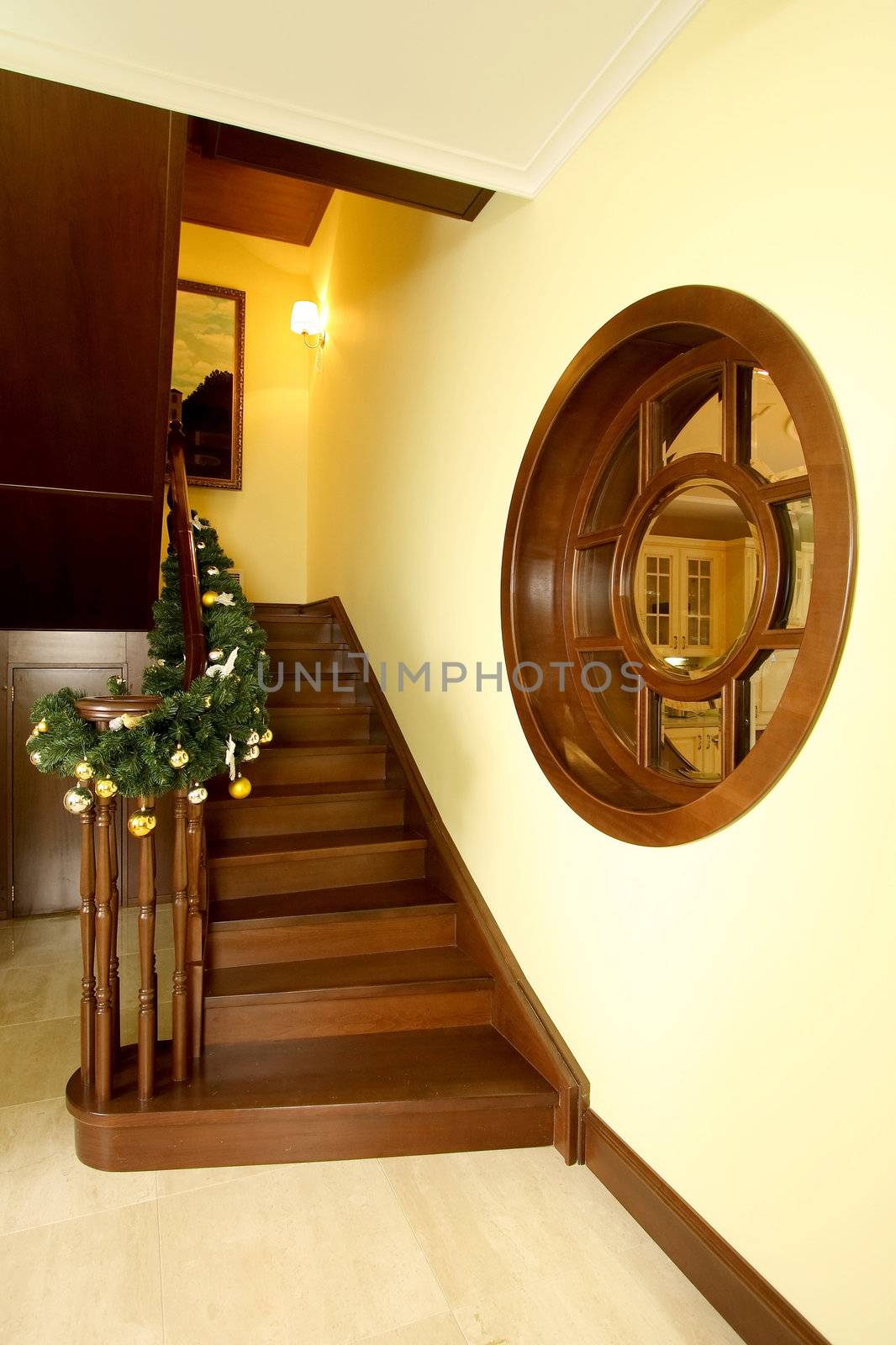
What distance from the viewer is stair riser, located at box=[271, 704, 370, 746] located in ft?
11.1

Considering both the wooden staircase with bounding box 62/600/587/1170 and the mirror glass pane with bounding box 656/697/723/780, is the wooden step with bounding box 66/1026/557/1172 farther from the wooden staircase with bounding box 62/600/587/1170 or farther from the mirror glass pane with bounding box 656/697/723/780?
the mirror glass pane with bounding box 656/697/723/780

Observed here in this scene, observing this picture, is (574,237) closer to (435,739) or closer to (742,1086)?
(435,739)

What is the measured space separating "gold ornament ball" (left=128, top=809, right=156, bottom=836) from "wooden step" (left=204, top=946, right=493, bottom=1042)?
1.93ft

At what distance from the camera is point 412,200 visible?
2496mm

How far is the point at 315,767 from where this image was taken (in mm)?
3203

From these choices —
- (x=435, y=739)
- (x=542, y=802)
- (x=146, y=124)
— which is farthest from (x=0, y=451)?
(x=542, y=802)

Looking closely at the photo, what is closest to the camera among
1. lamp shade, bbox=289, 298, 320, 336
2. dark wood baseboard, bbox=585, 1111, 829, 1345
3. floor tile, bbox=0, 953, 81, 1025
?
dark wood baseboard, bbox=585, 1111, 829, 1345

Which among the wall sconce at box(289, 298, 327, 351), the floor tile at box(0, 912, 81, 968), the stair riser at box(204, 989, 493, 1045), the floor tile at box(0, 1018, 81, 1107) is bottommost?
the floor tile at box(0, 912, 81, 968)

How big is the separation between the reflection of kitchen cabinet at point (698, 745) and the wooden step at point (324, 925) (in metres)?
1.04

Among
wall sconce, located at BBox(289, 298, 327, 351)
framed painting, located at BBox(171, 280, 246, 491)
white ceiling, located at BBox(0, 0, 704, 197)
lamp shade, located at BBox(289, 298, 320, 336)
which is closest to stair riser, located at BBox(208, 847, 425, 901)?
white ceiling, located at BBox(0, 0, 704, 197)

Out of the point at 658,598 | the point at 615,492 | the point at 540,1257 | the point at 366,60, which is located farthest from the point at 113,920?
the point at 366,60

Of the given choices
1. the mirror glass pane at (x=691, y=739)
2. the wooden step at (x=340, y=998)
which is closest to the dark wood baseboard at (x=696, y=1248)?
the wooden step at (x=340, y=998)

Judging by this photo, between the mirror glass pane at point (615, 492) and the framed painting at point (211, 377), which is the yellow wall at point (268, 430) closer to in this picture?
the framed painting at point (211, 377)

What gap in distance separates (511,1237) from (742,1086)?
65 cm
